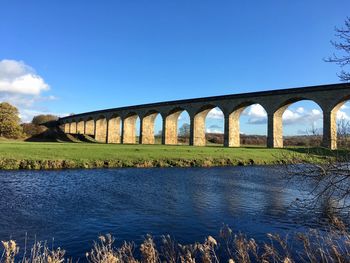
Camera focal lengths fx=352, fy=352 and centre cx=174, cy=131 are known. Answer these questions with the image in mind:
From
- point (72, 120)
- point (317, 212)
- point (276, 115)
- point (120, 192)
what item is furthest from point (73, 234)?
point (72, 120)

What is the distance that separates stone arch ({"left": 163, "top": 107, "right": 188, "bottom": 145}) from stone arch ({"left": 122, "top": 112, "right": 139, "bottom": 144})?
13750 mm

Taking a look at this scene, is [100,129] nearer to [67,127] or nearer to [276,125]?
[67,127]

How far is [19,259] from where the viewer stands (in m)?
7.10

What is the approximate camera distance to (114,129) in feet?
265

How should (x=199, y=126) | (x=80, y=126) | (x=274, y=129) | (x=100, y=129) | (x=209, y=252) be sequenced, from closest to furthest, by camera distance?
(x=209, y=252)
(x=274, y=129)
(x=199, y=126)
(x=100, y=129)
(x=80, y=126)

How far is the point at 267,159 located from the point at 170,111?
2826cm

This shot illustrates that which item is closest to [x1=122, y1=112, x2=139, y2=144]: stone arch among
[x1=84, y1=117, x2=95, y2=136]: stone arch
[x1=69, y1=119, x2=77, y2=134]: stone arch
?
[x1=84, y1=117, x2=95, y2=136]: stone arch

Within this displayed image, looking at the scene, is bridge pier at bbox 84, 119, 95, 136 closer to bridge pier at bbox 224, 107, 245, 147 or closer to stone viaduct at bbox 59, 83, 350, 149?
stone viaduct at bbox 59, 83, 350, 149

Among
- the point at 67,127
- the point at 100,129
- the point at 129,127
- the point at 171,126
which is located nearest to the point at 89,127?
the point at 100,129

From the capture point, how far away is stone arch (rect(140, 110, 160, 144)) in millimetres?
65000

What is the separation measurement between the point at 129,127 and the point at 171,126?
1677cm

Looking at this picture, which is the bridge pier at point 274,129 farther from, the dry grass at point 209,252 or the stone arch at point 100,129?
the stone arch at point 100,129

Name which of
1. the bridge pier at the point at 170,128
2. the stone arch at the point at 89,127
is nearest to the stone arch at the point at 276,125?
the bridge pier at the point at 170,128

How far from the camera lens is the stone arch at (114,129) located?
79537 mm
